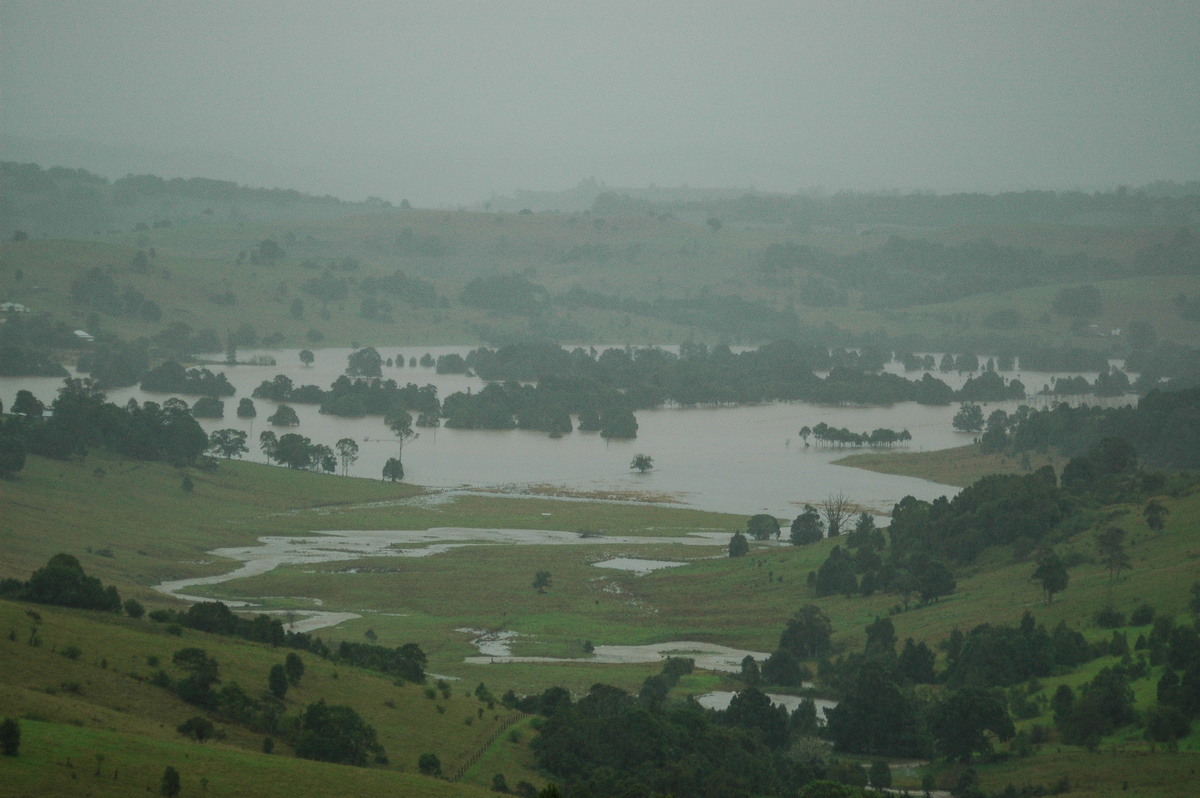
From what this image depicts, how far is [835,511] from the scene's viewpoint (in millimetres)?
79188

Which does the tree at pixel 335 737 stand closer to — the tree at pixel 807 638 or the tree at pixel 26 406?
the tree at pixel 807 638

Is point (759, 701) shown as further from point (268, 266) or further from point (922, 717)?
point (268, 266)

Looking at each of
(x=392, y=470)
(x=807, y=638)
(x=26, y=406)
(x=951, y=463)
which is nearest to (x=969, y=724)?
(x=807, y=638)

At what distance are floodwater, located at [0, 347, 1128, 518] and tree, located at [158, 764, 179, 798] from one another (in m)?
60.9

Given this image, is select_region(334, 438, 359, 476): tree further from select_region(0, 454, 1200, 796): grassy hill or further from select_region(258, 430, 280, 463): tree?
select_region(0, 454, 1200, 796): grassy hill

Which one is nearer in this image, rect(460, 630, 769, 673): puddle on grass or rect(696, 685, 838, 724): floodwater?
rect(696, 685, 838, 724): floodwater

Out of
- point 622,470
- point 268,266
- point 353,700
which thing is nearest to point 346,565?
point 353,700

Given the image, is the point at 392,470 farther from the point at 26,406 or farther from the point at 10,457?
the point at 10,457

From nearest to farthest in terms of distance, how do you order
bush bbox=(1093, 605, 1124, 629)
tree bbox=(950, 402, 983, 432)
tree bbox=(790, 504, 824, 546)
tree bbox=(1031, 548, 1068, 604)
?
bush bbox=(1093, 605, 1124, 629) → tree bbox=(1031, 548, 1068, 604) → tree bbox=(790, 504, 824, 546) → tree bbox=(950, 402, 983, 432)

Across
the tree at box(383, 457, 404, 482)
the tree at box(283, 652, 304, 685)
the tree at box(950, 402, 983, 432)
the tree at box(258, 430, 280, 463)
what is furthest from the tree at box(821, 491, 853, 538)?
the tree at box(283, 652, 304, 685)

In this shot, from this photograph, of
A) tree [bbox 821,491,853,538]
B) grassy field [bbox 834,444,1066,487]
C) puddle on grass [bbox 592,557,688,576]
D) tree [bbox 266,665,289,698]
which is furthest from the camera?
grassy field [bbox 834,444,1066,487]

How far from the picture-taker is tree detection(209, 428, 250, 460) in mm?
92000

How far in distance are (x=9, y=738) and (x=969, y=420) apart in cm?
10506

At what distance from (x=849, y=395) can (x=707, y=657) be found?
92.5 metres
